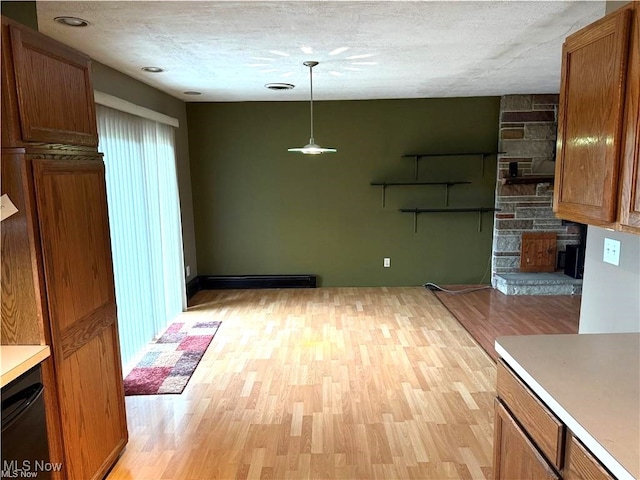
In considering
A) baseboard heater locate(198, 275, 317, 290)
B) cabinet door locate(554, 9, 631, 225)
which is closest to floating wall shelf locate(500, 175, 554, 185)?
baseboard heater locate(198, 275, 317, 290)

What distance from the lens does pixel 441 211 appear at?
568cm

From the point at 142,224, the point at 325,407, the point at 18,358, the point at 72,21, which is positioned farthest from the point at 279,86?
the point at 18,358

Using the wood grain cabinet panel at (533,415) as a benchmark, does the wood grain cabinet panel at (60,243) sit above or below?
above

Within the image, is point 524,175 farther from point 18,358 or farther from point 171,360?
point 18,358

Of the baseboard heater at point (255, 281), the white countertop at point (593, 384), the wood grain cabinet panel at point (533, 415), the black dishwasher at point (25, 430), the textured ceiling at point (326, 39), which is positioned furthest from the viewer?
the baseboard heater at point (255, 281)

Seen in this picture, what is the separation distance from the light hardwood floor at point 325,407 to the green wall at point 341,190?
1358 mm

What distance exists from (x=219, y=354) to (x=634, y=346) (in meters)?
3.01

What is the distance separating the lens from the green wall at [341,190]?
219 inches

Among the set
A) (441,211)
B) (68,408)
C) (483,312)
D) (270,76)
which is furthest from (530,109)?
(68,408)

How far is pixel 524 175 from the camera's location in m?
5.48

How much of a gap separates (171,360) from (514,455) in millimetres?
2845

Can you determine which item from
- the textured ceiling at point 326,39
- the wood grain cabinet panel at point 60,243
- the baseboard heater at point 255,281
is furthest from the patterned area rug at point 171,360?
the textured ceiling at point 326,39

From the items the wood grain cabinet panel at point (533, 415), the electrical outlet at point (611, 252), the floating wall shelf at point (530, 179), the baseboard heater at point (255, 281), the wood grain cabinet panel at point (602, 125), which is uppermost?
the wood grain cabinet panel at point (602, 125)

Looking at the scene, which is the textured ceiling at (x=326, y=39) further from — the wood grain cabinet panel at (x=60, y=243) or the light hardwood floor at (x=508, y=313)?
the light hardwood floor at (x=508, y=313)
